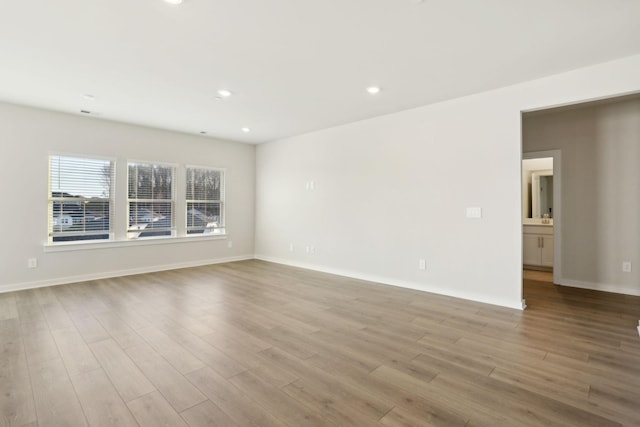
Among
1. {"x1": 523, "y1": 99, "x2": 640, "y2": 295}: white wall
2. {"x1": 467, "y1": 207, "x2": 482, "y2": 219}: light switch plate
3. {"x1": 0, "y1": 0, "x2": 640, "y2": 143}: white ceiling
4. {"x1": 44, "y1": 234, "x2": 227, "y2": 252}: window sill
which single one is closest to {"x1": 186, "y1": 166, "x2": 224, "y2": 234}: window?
{"x1": 44, "y1": 234, "x2": 227, "y2": 252}: window sill

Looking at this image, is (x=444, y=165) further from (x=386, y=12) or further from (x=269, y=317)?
(x=269, y=317)

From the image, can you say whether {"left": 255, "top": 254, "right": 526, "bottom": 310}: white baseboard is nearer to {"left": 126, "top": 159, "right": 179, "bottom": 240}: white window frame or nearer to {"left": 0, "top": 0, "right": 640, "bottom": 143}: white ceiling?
{"left": 126, "top": 159, "right": 179, "bottom": 240}: white window frame

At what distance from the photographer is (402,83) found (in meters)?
3.68

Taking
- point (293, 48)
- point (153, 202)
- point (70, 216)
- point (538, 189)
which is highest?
point (293, 48)

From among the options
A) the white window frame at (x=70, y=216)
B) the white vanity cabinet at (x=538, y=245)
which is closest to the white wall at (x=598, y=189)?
the white vanity cabinet at (x=538, y=245)

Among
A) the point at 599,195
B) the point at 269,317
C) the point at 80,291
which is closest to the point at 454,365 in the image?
the point at 269,317

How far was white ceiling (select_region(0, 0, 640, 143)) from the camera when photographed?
2.33 m

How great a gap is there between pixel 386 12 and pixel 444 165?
245 cm

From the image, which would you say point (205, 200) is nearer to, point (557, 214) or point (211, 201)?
point (211, 201)

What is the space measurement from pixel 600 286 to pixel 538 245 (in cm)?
153

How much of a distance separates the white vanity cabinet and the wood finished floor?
1.86m

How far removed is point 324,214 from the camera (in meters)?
5.89

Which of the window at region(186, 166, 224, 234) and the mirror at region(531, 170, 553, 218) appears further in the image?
the window at region(186, 166, 224, 234)

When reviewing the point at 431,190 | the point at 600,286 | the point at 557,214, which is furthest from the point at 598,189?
the point at 431,190
